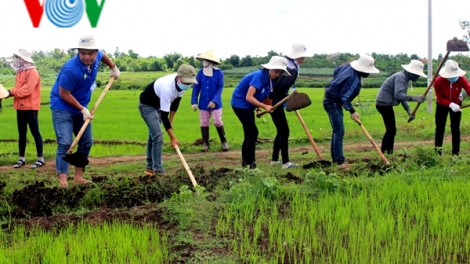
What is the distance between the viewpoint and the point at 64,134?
19.0 feet

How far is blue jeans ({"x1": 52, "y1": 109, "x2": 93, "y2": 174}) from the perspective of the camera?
228 inches

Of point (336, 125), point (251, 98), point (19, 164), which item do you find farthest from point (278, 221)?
point (19, 164)

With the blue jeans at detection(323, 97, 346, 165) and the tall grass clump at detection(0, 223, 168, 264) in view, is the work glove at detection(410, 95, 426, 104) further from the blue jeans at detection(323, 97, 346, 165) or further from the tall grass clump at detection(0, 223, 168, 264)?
the tall grass clump at detection(0, 223, 168, 264)

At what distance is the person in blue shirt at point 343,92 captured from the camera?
6.57m

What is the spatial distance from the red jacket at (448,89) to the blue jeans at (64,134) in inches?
189

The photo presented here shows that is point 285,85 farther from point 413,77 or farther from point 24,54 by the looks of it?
point 24,54

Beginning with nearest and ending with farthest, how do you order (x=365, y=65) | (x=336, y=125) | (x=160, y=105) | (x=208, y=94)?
1. (x=160, y=105)
2. (x=365, y=65)
3. (x=336, y=125)
4. (x=208, y=94)

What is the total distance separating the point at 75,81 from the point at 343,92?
3212 millimetres

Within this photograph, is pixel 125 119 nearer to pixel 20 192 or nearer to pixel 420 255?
pixel 20 192

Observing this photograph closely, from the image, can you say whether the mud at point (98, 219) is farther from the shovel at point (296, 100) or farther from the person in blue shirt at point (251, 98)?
the shovel at point (296, 100)

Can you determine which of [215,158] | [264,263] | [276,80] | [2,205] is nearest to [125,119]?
[215,158]

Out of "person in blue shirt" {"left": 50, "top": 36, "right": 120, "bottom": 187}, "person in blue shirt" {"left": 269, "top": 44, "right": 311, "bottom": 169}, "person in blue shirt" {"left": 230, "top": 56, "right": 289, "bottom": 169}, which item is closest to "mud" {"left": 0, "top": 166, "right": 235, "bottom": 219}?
"person in blue shirt" {"left": 50, "top": 36, "right": 120, "bottom": 187}

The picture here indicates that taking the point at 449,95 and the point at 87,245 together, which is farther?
the point at 449,95

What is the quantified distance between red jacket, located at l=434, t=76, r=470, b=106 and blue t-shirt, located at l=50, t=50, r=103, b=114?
15.2ft
